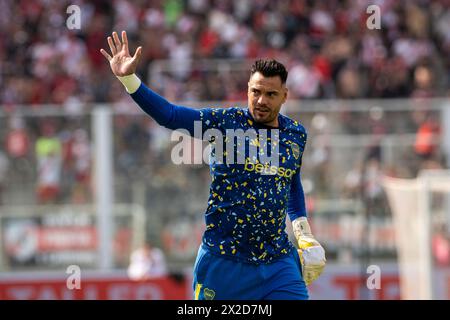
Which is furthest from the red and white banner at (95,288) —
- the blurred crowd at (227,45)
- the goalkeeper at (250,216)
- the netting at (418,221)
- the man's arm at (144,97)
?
the man's arm at (144,97)

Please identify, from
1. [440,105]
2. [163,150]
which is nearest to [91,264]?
[163,150]

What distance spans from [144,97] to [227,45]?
14.5 metres

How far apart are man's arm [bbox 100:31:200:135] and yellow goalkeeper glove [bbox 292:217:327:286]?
1.23 m

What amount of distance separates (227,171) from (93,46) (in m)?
14.9

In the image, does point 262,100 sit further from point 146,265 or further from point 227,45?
point 227,45

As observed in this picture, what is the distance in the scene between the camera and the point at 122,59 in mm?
7066

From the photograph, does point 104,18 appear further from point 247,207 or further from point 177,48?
point 247,207

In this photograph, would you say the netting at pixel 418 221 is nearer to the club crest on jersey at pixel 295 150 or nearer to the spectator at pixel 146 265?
the spectator at pixel 146 265

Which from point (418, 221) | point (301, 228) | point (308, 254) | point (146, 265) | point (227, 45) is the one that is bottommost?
point (146, 265)

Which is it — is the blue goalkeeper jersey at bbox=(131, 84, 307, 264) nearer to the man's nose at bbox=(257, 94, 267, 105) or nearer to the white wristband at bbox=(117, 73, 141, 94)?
Result: the man's nose at bbox=(257, 94, 267, 105)

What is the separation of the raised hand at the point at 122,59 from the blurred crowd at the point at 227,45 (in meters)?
11.9

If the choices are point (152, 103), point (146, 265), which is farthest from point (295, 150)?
point (146, 265)

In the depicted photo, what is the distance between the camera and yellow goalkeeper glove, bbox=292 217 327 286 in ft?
25.3

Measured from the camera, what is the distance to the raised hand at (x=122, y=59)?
6977 millimetres
